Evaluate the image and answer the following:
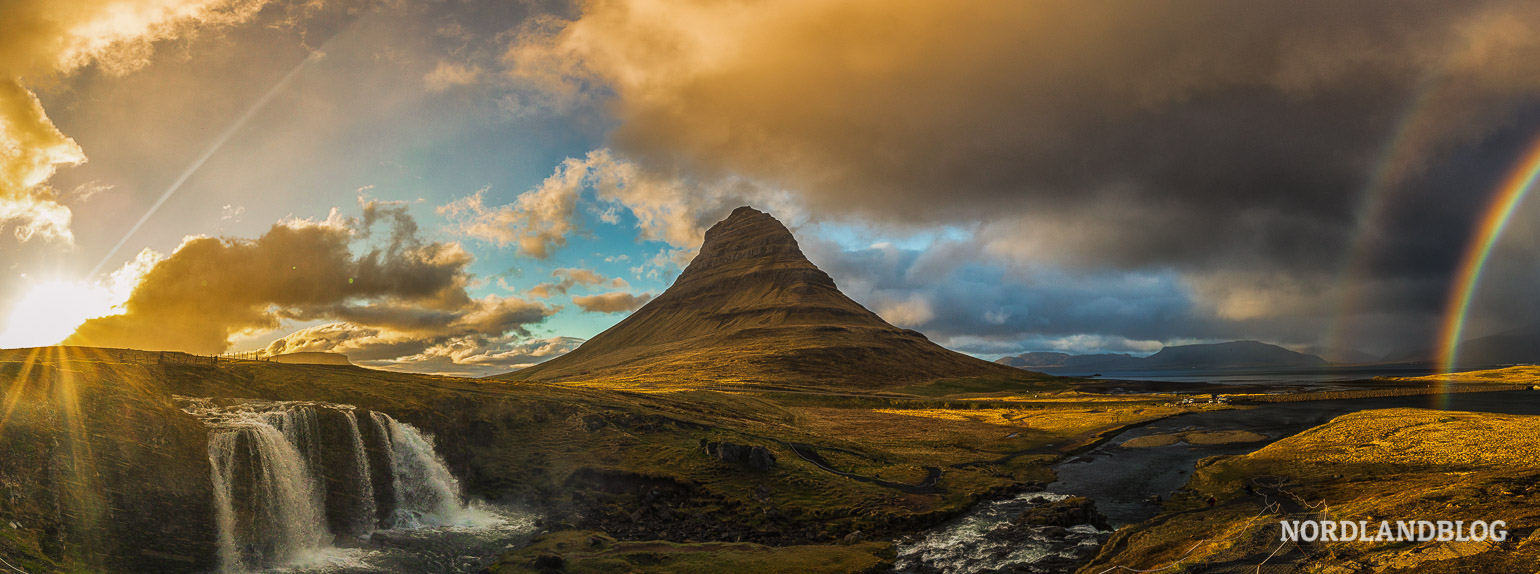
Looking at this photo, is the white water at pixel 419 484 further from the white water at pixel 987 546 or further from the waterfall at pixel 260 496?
the white water at pixel 987 546

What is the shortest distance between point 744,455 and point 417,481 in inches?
1155

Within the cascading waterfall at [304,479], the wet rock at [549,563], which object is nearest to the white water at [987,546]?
the wet rock at [549,563]

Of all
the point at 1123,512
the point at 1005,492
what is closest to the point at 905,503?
the point at 1005,492

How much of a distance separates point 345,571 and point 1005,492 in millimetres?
51574

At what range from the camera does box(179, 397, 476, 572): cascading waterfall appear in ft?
135

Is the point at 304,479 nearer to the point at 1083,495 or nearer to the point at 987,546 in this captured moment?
the point at 987,546

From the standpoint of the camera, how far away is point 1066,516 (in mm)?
45781

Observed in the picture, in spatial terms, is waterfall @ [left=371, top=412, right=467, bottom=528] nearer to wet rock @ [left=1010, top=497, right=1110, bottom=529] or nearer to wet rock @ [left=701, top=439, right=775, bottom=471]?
wet rock @ [left=701, top=439, right=775, bottom=471]

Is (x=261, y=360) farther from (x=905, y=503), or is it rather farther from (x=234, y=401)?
(x=905, y=503)

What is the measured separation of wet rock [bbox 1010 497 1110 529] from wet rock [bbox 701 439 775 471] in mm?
23463

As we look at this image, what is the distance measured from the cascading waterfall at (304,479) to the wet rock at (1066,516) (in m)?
44.0

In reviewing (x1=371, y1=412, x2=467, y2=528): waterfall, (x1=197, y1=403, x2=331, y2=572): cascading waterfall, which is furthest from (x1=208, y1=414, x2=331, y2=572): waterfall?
(x1=371, y1=412, x2=467, y2=528): waterfall

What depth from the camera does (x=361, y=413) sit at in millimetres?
57031

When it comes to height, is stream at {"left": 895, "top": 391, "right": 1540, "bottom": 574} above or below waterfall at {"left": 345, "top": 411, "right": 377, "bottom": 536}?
below
